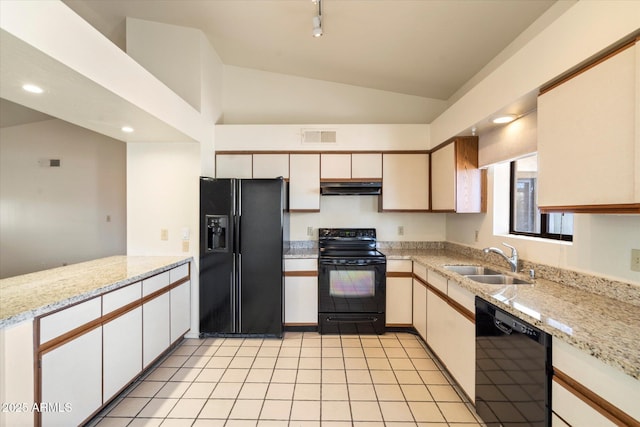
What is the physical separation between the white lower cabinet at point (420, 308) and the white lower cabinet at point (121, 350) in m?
2.46

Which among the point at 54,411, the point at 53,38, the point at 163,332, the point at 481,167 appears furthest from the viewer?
the point at 481,167

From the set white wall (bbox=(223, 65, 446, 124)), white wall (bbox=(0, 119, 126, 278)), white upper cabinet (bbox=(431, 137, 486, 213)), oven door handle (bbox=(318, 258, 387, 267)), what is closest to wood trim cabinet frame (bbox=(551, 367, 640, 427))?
white upper cabinet (bbox=(431, 137, 486, 213))

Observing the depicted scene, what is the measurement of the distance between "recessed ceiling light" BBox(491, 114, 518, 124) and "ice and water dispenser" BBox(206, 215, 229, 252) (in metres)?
2.58

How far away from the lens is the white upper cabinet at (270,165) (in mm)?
3266

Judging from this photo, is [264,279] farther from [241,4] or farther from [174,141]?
[241,4]

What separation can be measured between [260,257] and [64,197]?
3880 millimetres

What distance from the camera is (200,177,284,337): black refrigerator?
2844mm

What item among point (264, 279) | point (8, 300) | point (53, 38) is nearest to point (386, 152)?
point (264, 279)

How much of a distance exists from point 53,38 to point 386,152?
2870 mm

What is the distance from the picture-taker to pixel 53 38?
4.21ft

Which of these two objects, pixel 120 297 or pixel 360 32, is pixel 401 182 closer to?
pixel 360 32

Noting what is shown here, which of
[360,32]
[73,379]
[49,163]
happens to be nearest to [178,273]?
[73,379]

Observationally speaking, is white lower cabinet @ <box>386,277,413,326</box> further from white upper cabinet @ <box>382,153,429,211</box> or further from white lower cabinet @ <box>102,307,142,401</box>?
white lower cabinet @ <box>102,307,142,401</box>

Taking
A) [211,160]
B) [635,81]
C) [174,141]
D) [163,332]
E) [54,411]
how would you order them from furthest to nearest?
[211,160] → [174,141] → [163,332] → [54,411] → [635,81]
